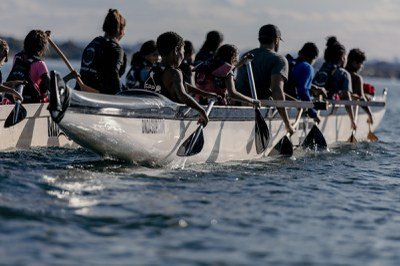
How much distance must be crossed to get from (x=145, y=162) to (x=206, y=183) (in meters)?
1.06

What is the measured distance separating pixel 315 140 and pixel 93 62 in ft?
16.6

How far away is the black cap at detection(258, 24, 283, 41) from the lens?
13680 millimetres

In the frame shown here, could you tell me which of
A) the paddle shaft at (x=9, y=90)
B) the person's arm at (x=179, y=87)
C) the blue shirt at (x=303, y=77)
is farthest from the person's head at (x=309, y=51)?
the paddle shaft at (x=9, y=90)

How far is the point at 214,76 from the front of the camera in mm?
12875

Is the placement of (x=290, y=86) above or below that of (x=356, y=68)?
below

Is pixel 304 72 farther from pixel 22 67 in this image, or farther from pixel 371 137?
pixel 371 137

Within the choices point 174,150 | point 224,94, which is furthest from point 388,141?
point 174,150

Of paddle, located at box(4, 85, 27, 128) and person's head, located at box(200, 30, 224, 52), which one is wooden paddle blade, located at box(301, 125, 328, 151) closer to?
person's head, located at box(200, 30, 224, 52)

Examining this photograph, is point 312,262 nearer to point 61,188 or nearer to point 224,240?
point 224,240

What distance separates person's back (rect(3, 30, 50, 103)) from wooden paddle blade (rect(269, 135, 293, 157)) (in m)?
3.86

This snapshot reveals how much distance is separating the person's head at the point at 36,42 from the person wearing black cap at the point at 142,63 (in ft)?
8.40

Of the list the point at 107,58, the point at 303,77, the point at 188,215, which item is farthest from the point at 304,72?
the point at 188,215

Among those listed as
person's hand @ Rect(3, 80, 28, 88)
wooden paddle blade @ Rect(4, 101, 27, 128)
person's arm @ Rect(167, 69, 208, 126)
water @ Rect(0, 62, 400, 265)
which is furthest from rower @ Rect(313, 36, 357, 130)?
wooden paddle blade @ Rect(4, 101, 27, 128)

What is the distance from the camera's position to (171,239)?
7469mm
